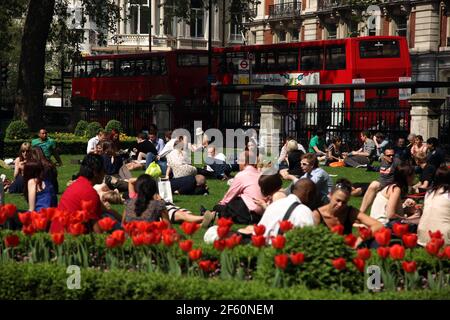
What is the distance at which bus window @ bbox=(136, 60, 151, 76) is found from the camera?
133 ft

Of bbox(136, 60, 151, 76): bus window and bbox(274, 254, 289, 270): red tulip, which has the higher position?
bbox(136, 60, 151, 76): bus window

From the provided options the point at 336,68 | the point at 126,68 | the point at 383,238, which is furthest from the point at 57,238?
the point at 126,68

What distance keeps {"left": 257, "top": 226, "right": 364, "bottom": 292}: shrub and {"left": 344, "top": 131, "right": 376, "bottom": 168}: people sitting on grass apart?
725 inches

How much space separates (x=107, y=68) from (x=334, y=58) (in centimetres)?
1147

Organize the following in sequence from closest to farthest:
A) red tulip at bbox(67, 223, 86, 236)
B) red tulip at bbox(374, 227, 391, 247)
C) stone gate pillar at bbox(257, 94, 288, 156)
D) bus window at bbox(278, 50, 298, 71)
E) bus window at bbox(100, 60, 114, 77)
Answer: red tulip at bbox(374, 227, 391, 247)
red tulip at bbox(67, 223, 86, 236)
stone gate pillar at bbox(257, 94, 288, 156)
bus window at bbox(278, 50, 298, 71)
bus window at bbox(100, 60, 114, 77)

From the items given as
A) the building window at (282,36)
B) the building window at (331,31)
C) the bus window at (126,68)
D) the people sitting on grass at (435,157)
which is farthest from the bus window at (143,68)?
the people sitting on grass at (435,157)

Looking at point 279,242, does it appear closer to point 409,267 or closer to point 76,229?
point 409,267

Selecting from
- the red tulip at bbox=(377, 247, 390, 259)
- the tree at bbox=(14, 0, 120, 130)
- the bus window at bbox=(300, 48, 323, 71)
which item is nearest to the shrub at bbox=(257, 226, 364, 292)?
the red tulip at bbox=(377, 247, 390, 259)

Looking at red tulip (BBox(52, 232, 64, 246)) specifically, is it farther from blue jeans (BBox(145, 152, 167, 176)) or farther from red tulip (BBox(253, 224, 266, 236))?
blue jeans (BBox(145, 152, 167, 176))

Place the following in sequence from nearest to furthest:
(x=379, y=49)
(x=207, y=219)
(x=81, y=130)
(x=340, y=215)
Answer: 1. (x=340, y=215)
2. (x=207, y=219)
3. (x=81, y=130)
4. (x=379, y=49)

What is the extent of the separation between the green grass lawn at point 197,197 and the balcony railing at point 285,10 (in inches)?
1224

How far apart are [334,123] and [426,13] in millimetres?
19533

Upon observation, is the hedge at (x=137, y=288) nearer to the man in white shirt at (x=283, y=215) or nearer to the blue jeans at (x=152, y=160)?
the man in white shirt at (x=283, y=215)

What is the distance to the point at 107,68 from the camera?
4247 cm
